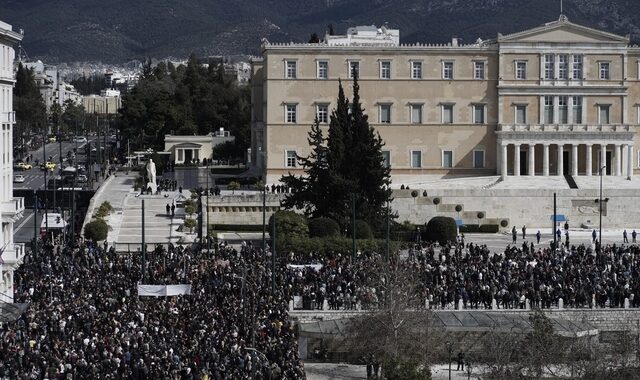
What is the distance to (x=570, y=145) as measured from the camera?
8744 centimetres

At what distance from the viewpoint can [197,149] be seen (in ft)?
368

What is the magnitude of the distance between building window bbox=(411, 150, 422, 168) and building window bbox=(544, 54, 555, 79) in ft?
27.3

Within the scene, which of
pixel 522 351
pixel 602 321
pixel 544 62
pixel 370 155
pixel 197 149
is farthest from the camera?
pixel 197 149

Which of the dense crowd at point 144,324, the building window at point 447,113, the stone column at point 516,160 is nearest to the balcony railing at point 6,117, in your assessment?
the dense crowd at point 144,324

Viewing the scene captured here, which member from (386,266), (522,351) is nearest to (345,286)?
(386,266)

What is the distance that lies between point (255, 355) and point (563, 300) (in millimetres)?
16477

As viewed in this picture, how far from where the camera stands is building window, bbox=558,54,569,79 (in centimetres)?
8700

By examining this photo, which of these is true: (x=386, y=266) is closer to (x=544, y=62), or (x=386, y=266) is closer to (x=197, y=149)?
(x=544, y=62)

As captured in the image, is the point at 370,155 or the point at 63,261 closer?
the point at 63,261

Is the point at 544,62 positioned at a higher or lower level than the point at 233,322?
higher

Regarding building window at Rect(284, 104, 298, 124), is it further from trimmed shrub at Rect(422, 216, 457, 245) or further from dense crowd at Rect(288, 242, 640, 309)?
dense crowd at Rect(288, 242, 640, 309)

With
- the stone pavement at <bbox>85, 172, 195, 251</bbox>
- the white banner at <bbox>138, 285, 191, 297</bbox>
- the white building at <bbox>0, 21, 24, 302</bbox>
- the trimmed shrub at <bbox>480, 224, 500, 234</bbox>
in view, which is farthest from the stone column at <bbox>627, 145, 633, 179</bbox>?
the white banner at <bbox>138, 285, 191, 297</bbox>

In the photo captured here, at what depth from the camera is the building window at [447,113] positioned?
87.1 m

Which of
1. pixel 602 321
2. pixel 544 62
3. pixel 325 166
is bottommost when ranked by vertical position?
pixel 602 321
